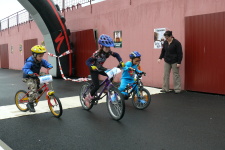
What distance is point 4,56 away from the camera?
26.5m

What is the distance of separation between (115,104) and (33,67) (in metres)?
2.08

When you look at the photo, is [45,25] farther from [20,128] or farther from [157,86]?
[20,128]

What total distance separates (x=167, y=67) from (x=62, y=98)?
142 inches

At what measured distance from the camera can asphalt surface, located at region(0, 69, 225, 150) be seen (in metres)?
4.07

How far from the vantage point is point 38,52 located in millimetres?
5777

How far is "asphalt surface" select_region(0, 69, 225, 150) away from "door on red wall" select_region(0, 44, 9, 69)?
21.5 meters

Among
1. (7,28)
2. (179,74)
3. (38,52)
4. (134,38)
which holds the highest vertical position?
(7,28)

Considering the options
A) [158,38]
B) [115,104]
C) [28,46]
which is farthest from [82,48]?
[115,104]

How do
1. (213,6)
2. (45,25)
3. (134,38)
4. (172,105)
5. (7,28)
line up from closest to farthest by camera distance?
(172,105) < (213,6) < (134,38) < (45,25) < (7,28)

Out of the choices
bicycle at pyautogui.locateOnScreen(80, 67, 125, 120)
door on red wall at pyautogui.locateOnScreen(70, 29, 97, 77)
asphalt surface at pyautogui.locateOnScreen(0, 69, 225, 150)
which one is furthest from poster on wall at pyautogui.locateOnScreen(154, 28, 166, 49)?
bicycle at pyautogui.locateOnScreen(80, 67, 125, 120)

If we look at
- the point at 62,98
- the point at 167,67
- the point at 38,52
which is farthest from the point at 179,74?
the point at 38,52

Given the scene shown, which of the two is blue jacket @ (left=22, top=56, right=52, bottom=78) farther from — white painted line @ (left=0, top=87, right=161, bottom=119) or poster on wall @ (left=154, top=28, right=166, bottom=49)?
poster on wall @ (left=154, top=28, right=166, bottom=49)

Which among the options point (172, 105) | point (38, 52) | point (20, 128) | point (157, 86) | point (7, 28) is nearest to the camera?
point (20, 128)

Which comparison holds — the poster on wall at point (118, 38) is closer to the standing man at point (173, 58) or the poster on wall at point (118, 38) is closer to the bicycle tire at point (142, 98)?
the standing man at point (173, 58)
